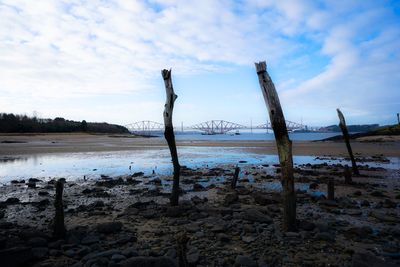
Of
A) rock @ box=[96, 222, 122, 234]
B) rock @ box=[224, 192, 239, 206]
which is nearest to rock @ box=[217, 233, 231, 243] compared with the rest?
rock @ box=[96, 222, 122, 234]

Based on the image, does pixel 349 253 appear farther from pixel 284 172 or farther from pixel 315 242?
pixel 284 172

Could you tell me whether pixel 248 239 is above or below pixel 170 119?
below

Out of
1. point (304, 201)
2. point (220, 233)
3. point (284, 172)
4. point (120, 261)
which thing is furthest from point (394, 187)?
point (120, 261)

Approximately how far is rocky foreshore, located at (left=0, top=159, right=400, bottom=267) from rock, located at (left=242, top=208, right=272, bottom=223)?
0.09ft

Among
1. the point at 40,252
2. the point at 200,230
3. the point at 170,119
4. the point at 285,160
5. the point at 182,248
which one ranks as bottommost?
the point at 200,230

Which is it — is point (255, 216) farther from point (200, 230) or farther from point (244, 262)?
point (244, 262)

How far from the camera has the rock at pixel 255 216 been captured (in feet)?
27.9

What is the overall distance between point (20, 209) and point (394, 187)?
16.1 metres

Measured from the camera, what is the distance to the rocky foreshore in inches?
240

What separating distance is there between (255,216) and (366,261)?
3.35 m

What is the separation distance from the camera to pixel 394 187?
47.7 feet

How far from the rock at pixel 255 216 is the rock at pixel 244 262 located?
2.56 metres

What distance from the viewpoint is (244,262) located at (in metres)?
5.95

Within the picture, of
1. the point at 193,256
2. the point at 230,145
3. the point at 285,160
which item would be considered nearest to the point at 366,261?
the point at 285,160
